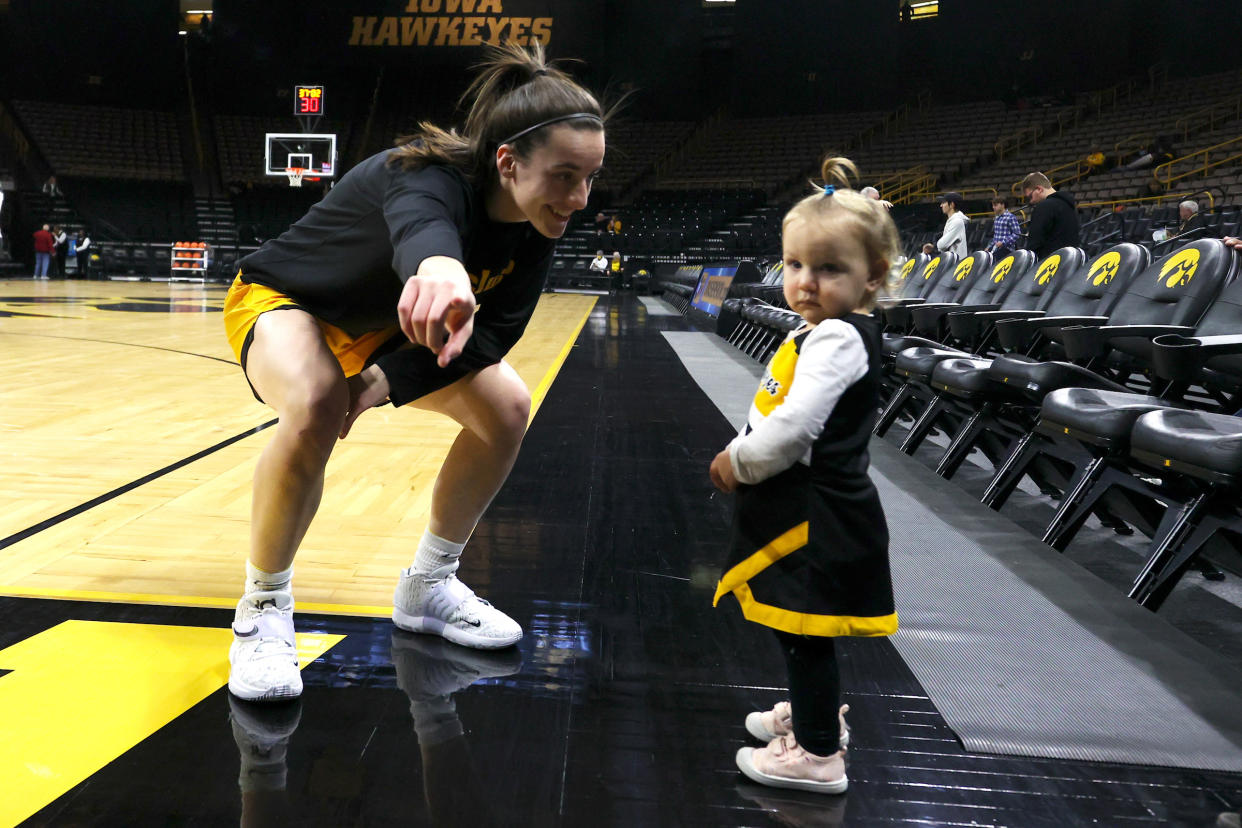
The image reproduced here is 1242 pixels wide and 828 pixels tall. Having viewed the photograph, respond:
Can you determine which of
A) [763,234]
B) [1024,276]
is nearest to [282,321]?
[1024,276]

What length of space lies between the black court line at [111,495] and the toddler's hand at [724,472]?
1.72 meters

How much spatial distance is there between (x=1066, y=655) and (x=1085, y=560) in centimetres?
79

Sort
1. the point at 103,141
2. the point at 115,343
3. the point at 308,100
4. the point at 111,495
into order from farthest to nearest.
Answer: the point at 103,141
the point at 308,100
the point at 115,343
the point at 111,495

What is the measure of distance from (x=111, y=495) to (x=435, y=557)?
1301 millimetres

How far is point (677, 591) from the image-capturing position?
195 cm

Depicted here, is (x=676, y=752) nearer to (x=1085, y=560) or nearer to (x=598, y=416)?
(x=1085, y=560)

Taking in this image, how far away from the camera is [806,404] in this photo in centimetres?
115

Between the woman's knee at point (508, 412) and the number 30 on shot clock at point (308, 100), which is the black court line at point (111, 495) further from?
the number 30 on shot clock at point (308, 100)

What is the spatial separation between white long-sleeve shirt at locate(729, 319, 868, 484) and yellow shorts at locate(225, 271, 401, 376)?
0.73m

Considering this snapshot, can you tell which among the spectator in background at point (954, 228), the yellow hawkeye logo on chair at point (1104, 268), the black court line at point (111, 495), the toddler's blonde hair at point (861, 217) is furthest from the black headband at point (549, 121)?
the spectator in background at point (954, 228)

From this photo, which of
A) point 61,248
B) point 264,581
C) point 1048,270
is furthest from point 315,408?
point 61,248

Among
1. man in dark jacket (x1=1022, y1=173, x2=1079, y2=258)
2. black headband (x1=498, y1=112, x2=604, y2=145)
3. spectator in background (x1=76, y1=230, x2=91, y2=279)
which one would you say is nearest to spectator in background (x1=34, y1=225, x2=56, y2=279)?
spectator in background (x1=76, y1=230, x2=91, y2=279)

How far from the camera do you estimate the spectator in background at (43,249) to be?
52.8 ft

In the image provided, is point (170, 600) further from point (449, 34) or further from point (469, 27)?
point (449, 34)
